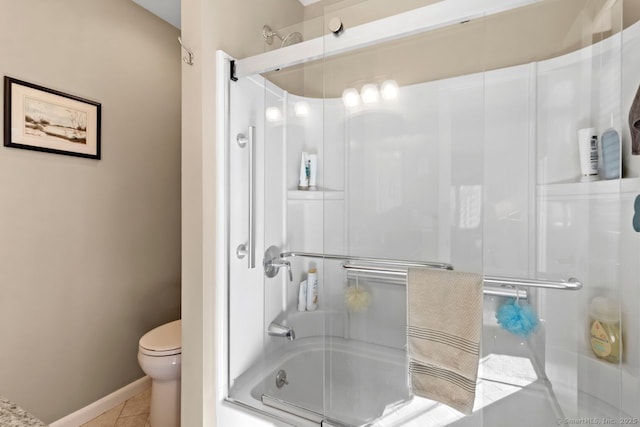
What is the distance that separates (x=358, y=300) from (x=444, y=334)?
42 centimetres

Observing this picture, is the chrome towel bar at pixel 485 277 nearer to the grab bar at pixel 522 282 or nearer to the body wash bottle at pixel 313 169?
the grab bar at pixel 522 282

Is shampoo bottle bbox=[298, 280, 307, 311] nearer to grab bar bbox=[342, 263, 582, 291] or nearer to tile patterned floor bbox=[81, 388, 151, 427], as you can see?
grab bar bbox=[342, 263, 582, 291]

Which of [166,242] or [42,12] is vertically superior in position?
[42,12]

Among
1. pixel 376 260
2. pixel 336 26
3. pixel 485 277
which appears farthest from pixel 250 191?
pixel 485 277

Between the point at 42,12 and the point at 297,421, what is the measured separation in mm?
2484

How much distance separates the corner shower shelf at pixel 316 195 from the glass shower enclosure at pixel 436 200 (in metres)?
0.01

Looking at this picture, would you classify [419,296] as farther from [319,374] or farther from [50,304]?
[50,304]

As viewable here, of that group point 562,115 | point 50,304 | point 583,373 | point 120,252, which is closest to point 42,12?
point 120,252

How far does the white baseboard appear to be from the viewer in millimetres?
1830

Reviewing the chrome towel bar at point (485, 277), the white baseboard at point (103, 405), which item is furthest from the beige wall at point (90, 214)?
the chrome towel bar at point (485, 277)

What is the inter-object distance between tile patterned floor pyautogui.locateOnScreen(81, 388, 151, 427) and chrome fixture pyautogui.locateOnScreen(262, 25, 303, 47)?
7.79 ft

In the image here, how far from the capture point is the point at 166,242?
8.00 feet

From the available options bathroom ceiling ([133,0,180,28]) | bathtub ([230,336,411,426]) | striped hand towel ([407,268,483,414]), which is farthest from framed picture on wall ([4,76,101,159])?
striped hand towel ([407,268,483,414])

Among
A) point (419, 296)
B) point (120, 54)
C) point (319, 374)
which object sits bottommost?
point (319, 374)
